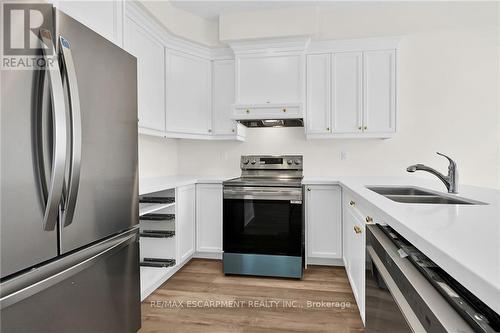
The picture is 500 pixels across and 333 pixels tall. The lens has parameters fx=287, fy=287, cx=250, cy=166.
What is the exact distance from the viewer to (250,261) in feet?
8.93

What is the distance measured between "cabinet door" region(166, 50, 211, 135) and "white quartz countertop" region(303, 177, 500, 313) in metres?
2.39

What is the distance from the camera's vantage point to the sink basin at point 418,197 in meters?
1.57

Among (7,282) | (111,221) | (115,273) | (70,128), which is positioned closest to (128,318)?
(115,273)

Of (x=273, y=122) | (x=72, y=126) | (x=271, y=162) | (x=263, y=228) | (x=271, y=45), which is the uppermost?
(x=271, y=45)

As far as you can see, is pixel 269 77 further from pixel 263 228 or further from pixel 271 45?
pixel 263 228

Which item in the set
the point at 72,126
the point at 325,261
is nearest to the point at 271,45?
the point at 325,261

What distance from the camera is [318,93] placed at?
310 cm

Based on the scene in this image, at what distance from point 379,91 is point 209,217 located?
86.9 inches

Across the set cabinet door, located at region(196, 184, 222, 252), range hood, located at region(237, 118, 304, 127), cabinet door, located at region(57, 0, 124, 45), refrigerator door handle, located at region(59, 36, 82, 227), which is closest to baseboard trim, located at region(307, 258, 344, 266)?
cabinet door, located at region(196, 184, 222, 252)

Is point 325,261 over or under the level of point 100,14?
under

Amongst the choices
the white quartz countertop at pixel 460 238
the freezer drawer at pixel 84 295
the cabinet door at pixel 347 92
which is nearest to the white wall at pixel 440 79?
the cabinet door at pixel 347 92

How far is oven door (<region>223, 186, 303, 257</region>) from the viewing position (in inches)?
105

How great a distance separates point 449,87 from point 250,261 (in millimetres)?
2808

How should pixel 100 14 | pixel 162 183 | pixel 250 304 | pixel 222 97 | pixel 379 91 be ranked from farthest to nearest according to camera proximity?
pixel 222 97 → pixel 379 91 → pixel 162 183 → pixel 250 304 → pixel 100 14
